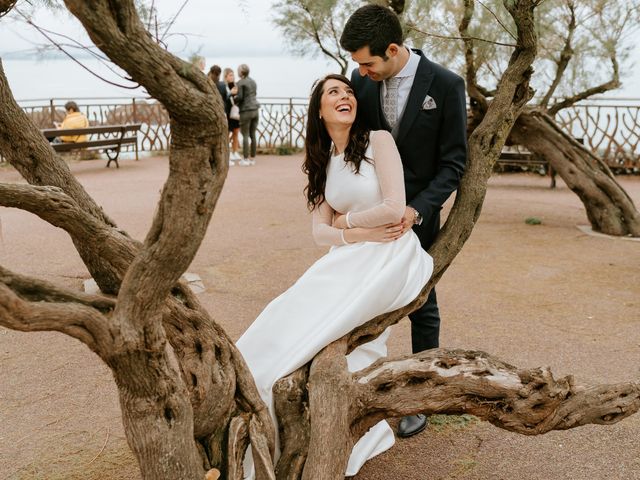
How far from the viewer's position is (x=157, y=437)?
234 centimetres

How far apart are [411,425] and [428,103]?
1.51 m

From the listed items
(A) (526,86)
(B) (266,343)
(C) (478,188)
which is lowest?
(B) (266,343)

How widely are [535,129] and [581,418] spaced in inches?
234

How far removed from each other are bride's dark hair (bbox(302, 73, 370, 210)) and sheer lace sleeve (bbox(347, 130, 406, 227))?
7 cm

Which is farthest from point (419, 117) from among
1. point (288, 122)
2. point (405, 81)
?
point (288, 122)

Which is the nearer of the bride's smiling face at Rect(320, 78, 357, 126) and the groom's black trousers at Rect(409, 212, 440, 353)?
the bride's smiling face at Rect(320, 78, 357, 126)

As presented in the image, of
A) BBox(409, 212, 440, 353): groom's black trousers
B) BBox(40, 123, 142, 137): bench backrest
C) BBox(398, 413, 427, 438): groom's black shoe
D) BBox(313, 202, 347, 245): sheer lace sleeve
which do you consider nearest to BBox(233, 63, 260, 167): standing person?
BBox(40, 123, 142, 137): bench backrest

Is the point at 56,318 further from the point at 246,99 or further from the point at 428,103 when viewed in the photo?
the point at 246,99

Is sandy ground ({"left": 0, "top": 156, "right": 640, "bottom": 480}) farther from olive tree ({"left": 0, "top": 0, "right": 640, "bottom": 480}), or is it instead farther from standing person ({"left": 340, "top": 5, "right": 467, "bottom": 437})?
standing person ({"left": 340, "top": 5, "right": 467, "bottom": 437})

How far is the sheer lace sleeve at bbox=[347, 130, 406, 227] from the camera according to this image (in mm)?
3062

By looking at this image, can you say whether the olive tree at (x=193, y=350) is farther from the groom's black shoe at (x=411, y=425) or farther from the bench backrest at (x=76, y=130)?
the bench backrest at (x=76, y=130)

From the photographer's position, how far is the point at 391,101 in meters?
3.28

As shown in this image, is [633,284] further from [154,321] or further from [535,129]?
[154,321]

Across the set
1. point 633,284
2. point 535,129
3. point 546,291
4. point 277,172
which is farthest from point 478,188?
point 277,172
